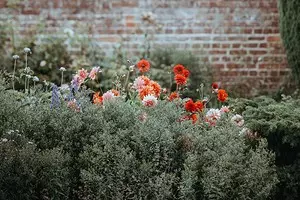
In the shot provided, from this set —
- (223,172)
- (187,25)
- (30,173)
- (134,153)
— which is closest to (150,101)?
(134,153)

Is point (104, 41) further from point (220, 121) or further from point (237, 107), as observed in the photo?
point (220, 121)

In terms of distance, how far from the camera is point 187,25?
772cm

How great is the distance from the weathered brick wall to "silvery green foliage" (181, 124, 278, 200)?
403 centimetres

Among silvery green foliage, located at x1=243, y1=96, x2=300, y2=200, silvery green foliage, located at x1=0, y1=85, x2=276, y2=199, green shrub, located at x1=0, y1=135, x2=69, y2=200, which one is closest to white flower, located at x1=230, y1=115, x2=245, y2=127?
silvery green foliage, located at x1=243, y1=96, x2=300, y2=200

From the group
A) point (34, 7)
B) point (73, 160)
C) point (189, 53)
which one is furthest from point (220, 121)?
point (34, 7)

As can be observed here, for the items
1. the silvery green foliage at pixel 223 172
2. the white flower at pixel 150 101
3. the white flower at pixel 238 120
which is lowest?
the silvery green foliage at pixel 223 172

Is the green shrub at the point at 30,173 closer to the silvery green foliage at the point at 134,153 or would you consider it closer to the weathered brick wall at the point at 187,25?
the silvery green foliage at the point at 134,153

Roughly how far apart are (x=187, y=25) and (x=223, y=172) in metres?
4.36

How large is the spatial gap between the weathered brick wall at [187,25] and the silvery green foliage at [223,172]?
403cm

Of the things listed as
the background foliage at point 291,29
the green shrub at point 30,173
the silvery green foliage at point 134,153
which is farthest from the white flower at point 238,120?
the background foliage at point 291,29

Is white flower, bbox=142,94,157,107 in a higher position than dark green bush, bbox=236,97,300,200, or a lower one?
higher

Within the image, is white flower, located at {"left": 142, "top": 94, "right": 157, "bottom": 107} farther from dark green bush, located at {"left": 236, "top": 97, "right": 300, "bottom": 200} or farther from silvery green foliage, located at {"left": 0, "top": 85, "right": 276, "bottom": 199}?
dark green bush, located at {"left": 236, "top": 97, "right": 300, "bottom": 200}

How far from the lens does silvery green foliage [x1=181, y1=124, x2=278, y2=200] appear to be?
349cm

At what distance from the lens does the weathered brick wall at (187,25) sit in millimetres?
7695
